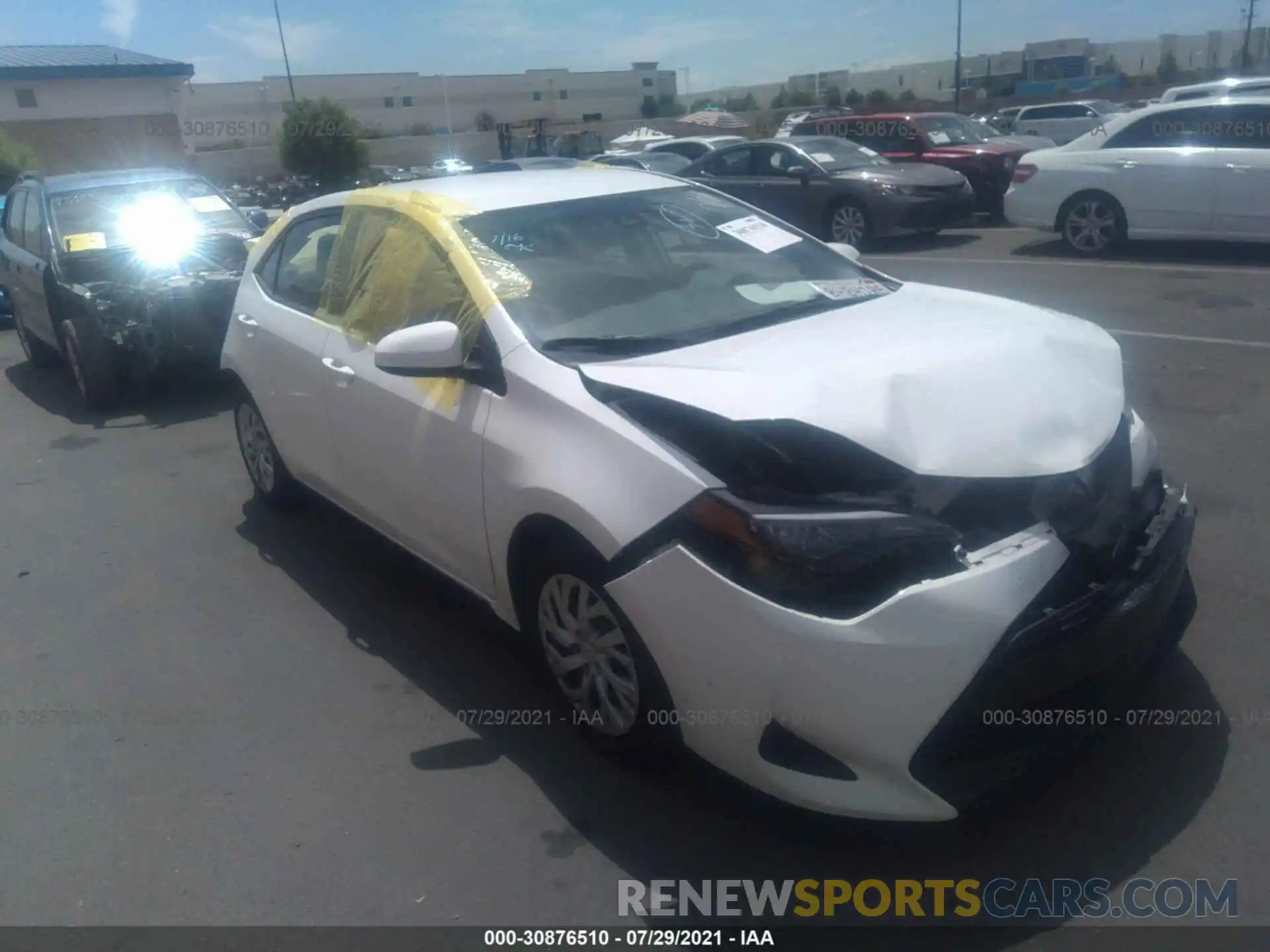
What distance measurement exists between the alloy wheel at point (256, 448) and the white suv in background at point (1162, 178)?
9.13 meters

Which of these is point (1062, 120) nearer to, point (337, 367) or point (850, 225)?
point (850, 225)

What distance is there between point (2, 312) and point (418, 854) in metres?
12.7

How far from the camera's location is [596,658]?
10.2 ft

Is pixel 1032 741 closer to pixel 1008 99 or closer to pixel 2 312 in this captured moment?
pixel 2 312

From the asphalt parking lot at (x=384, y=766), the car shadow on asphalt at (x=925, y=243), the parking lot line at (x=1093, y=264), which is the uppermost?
the parking lot line at (x=1093, y=264)

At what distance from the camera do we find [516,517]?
3.20 m

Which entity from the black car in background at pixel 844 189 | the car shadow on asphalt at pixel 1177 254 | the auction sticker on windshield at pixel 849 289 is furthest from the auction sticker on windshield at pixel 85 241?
the car shadow on asphalt at pixel 1177 254

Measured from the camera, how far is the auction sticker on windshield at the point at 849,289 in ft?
12.9

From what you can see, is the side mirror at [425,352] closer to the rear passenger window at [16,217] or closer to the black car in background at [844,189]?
the rear passenger window at [16,217]

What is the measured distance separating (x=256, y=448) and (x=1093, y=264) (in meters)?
8.85

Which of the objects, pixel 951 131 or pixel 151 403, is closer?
pixel 151 403

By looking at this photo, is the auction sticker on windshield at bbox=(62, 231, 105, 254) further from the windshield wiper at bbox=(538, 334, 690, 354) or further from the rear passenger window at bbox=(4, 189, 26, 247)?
the windshield wiper at bbox=(538, 334, 690, 354)

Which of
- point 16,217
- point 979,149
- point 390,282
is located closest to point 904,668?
point 390,282

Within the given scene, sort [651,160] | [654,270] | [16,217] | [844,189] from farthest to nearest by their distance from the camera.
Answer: [651,160]
[844,189]
[16,217]
[654,270]
